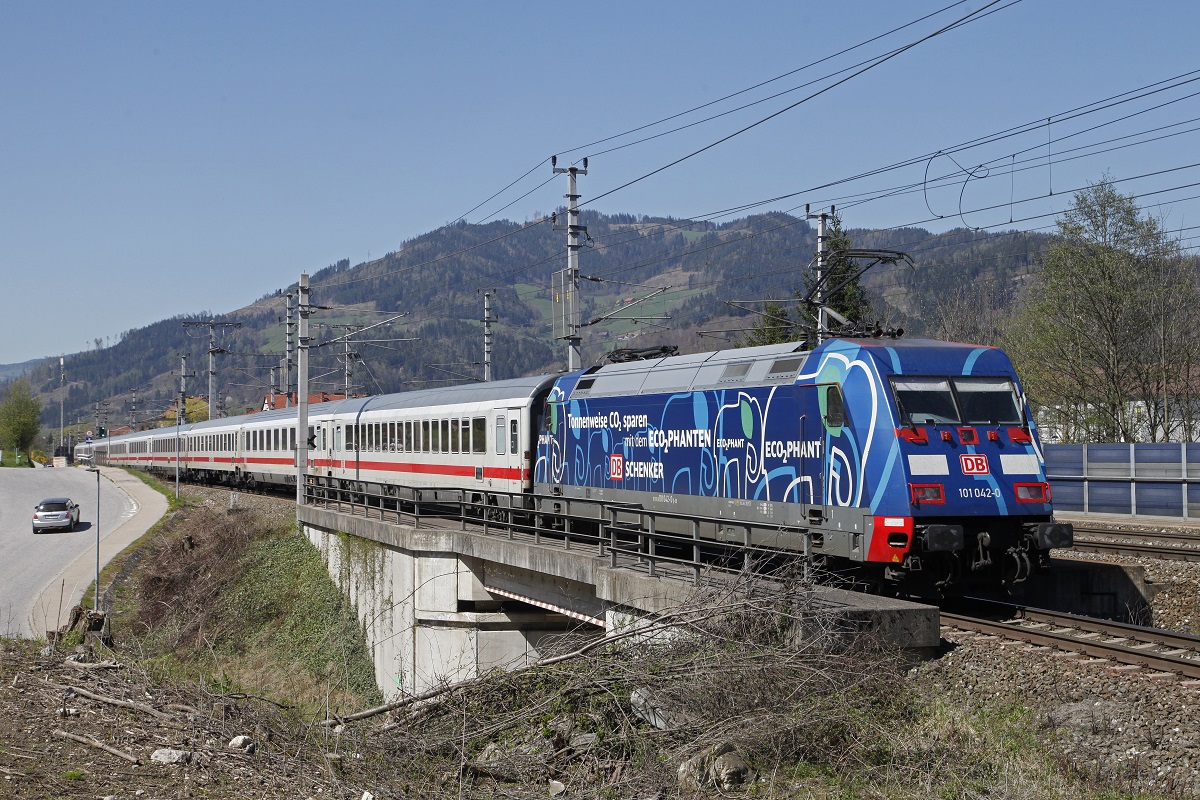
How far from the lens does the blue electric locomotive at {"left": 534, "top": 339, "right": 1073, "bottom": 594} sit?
13.3m

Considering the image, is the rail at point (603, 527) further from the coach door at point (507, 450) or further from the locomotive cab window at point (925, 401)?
the locomotive cab window at point (925, 401)

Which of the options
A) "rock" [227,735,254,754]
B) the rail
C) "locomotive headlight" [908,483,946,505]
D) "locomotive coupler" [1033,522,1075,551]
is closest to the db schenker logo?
the rail

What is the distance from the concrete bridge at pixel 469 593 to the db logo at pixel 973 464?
127 inches

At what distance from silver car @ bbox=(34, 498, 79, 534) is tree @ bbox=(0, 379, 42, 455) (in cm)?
10204

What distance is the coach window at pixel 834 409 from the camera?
14.0 metres

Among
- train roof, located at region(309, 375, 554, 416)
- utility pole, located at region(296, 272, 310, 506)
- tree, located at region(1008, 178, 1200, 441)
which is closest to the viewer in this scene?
train roof, located at region(309, 375, 554, 416)

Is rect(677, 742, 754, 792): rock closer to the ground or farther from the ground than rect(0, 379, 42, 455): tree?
closer to the ground

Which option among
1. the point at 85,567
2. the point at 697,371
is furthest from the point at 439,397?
the point at 85,567

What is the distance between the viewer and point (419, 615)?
2108 centimetres

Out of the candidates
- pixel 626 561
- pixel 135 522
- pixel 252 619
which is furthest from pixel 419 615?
pixel 135 522

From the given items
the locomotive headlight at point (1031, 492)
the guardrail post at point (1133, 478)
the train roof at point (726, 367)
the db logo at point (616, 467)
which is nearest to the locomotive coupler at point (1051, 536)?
the locomotive headlight at point (1031, 492)

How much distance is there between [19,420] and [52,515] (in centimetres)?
10309

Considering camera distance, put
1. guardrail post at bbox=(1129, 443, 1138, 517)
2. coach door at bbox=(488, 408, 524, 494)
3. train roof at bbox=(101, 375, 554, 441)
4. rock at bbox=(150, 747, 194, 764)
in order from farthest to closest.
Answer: guardrail post at bbox=(1129, 443, 1138, 517) → train roof at bbox=(101, 375, 554, 441) → coach door at bbox=(488, 408, 524, 494) → rock at bbox=(150, 747, 194, 764)

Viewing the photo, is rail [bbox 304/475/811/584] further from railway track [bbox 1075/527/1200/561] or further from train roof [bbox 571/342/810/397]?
railway track [bbox 1075/527/1200/561]
